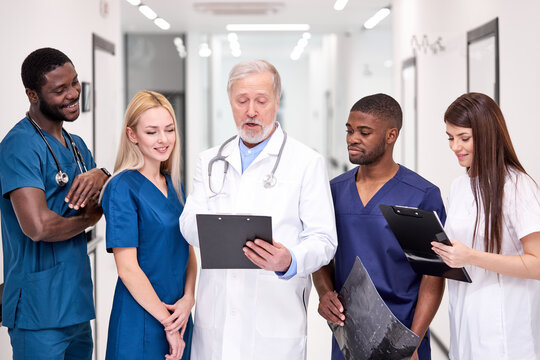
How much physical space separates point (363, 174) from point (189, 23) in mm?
6845

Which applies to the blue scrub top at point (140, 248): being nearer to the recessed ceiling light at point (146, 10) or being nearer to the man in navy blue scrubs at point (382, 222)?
the man in navy blue scrubs at point (382, 222)

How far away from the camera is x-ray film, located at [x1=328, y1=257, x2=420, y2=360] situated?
164 cm

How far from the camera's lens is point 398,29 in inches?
234

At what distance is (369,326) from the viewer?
5.65ft

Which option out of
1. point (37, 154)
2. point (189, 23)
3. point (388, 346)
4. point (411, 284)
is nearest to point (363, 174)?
point (411, 284)

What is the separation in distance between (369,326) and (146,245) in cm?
70

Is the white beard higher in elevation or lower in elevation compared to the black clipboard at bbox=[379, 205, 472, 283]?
higher

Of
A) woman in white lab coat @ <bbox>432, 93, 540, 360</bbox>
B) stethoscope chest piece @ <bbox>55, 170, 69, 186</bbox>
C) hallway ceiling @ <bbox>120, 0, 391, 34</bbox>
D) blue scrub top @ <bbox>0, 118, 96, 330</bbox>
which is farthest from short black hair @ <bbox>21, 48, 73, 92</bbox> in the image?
hallway ceiling @ <bbox>120, 0, 391, 34</bbox>

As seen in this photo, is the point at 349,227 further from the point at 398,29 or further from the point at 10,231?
the point at 398,29

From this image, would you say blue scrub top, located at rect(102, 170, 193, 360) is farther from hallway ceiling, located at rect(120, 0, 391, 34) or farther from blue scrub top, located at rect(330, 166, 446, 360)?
hallway ceiling, located at rect(120, 0, 391, 34)

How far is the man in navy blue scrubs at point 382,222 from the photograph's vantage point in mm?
1848

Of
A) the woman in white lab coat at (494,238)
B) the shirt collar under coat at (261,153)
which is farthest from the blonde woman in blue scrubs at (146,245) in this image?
the woman in white lab coat at (494,238)

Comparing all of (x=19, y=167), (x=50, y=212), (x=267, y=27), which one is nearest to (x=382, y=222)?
(x=50, y=212)

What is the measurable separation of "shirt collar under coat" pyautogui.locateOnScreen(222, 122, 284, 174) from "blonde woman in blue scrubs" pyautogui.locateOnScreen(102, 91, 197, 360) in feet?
0.68
